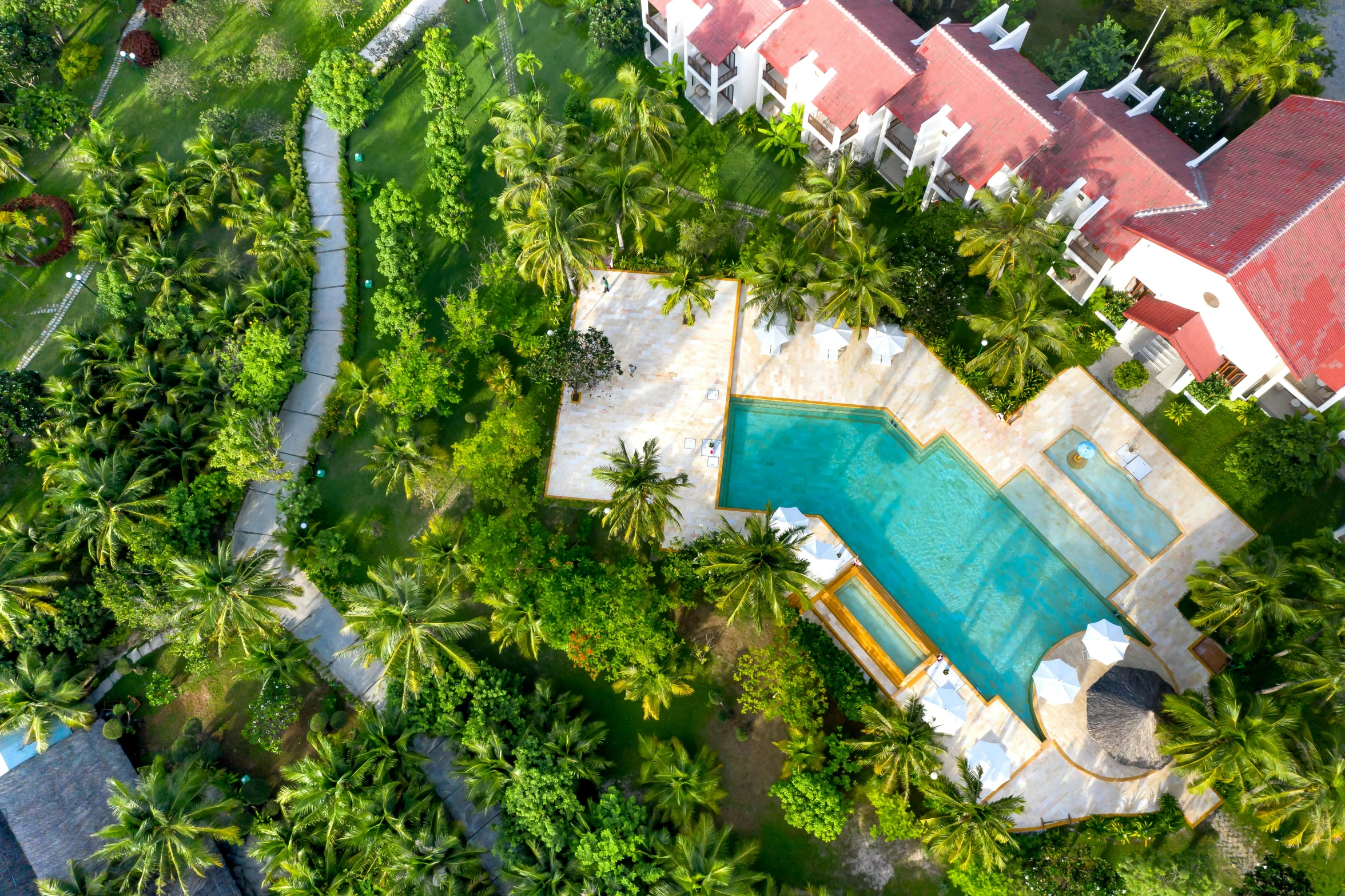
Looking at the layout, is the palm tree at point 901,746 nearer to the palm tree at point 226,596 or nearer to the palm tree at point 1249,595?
the palm tree at point 1249,595

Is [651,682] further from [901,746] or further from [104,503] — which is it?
[104,503]

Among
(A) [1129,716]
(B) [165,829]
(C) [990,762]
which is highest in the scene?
(B) [165,829]

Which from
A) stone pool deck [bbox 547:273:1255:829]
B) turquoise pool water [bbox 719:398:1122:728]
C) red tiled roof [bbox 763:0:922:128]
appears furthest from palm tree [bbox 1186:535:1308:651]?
red tiled roof [bbox 763:0:922:128]

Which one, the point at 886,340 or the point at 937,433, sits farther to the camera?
the point at 937,433

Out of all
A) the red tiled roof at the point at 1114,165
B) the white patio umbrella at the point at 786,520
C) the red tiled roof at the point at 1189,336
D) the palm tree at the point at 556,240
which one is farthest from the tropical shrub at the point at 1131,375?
the palm tree at the point at 556,240

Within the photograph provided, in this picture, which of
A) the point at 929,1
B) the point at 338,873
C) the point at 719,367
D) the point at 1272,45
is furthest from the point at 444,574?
the point at 1272,45

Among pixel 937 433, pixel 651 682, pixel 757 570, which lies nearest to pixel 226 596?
pixel 651 682
